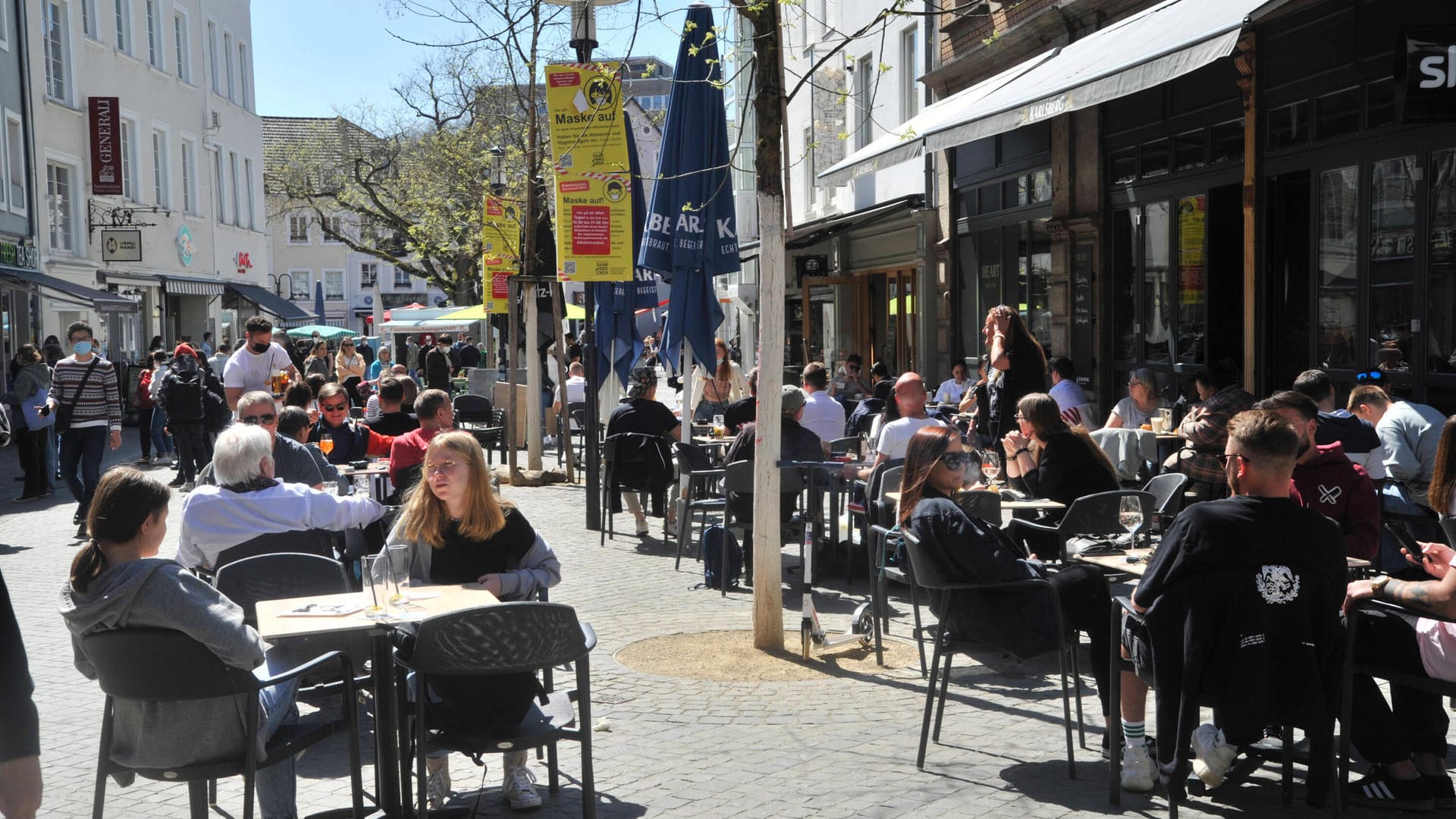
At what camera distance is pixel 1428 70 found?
28.4 feet

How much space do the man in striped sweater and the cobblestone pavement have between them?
6.02 metres

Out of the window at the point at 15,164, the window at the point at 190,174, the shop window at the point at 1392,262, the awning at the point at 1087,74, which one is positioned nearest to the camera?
the awning at the point at 1087,74

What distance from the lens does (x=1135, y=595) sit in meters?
4.86

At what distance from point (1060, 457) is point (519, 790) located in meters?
4.02

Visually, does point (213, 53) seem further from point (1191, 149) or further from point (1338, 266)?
point (1338, 266)

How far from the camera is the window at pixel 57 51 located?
28.6 metres

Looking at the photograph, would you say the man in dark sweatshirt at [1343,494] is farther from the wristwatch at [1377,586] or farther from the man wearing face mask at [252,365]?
the man wearing face mask at [252,365]

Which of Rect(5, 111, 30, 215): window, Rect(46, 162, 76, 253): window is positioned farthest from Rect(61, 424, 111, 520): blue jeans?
Rect(46, 162, 76, 253): window

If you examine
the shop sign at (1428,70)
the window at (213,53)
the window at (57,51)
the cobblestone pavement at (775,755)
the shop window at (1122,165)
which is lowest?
the cobblestone pavement at (775,755)

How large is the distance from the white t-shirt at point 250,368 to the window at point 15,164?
13.8m

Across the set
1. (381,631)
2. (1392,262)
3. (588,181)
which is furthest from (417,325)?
(381,631)

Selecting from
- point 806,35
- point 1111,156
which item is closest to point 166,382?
point 1111,156

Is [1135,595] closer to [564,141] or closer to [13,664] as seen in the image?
[13,664]

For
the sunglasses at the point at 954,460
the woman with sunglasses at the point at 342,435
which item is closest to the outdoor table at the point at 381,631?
the sunglasses at the point at 954,460
